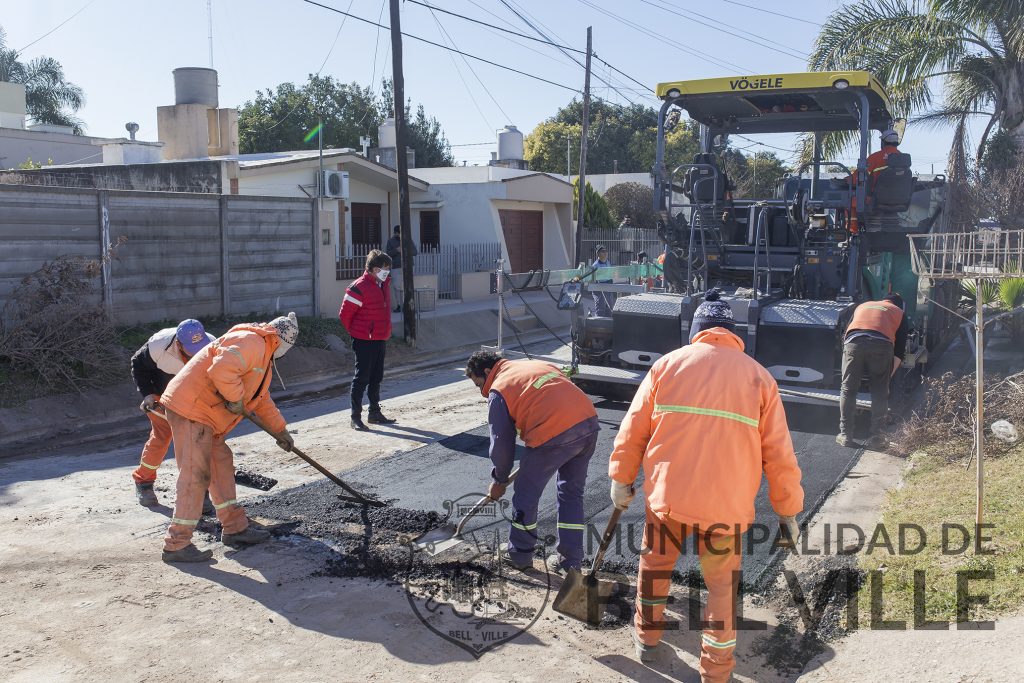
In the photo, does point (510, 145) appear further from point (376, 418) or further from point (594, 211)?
point (376, 418)

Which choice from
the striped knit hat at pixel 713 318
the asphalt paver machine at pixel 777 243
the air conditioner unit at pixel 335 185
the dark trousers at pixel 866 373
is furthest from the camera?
the air conditioner unit at pixel 335 185

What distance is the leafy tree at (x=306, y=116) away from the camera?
43312mm

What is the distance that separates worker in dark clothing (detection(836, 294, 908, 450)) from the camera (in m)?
7.71

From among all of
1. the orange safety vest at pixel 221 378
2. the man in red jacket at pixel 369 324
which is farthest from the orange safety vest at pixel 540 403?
the man in red jacket at pixel 369 324

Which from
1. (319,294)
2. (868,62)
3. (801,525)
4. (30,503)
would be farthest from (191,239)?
(868,62)

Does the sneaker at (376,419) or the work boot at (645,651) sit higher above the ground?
the sneaker at (376,419)

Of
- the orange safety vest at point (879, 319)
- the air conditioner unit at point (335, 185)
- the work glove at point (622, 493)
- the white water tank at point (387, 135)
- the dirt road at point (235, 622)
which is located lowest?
the dirt road at point (235, 622)

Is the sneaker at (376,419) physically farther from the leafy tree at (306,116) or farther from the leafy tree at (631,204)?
the leafy tree at (306,116)

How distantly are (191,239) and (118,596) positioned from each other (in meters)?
8.11

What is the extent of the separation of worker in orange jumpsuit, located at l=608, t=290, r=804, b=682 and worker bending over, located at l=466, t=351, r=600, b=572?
3.27ft

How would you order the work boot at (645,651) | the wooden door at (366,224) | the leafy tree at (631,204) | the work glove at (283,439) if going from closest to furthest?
the work boot at (645,651) → the work glove at (283,439) → the wooden door at (366,224) → the leafy tree at (631,204)

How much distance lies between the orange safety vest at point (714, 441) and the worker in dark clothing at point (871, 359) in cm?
419

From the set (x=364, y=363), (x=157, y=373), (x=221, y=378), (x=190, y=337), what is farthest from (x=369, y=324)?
(x=221, y=378)

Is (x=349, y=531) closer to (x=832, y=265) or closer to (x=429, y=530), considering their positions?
(x=429, y=530)
